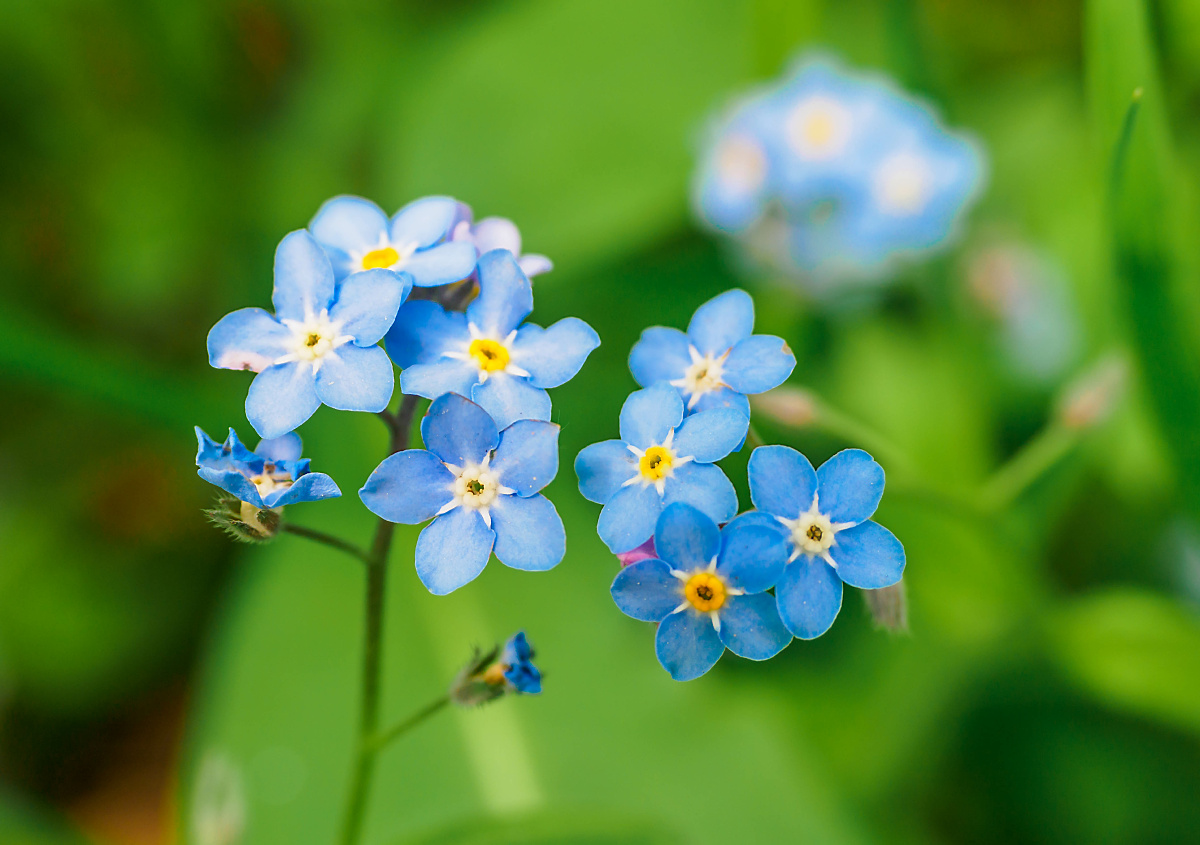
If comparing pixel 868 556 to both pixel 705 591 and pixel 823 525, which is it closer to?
pixel 823 525

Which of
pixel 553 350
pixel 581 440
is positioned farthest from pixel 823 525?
pixel 581 440

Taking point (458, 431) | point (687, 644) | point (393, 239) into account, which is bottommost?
point (687, 644)

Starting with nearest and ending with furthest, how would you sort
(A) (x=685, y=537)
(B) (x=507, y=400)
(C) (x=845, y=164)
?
1. (A) (x=685, y=537)
2. (B) (x=507, y=400)
3. (C) (x=845, y=164)

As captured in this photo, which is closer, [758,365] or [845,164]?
[758,365]

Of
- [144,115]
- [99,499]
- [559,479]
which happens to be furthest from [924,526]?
[144,115]

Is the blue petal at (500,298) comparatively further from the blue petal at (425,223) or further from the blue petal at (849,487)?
the blue petal at (849,487)

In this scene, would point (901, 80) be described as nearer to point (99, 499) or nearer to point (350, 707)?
point (350, 707)

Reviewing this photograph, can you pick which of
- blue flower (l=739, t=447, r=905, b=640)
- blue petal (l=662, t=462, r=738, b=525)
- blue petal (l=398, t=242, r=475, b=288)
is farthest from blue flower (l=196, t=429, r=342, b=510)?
blue flower (l=739, t=447, r=905, b=640)

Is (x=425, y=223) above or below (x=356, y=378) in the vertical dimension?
above
